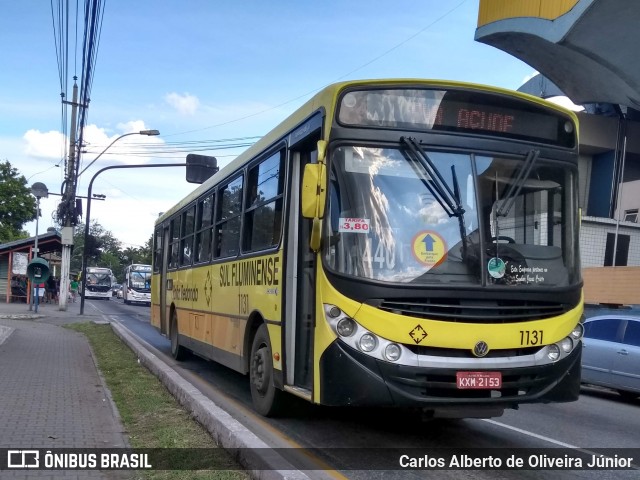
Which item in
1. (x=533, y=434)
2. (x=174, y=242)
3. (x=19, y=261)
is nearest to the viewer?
(x=533, y=434)

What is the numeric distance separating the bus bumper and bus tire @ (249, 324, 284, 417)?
172 cm

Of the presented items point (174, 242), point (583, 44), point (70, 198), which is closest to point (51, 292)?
point (70, 198)

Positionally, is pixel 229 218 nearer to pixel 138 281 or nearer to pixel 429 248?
pixel 429 248

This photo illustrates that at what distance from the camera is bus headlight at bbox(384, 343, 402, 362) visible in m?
5.64

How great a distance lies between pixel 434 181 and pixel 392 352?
1.54 meters

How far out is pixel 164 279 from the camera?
15.5 meters

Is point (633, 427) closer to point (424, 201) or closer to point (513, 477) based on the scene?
point (513, 477)

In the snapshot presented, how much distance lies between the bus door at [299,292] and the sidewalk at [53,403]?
184cm

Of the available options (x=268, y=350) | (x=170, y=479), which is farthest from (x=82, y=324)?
(x=170, y=479)

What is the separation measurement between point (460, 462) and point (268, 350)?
2.37m

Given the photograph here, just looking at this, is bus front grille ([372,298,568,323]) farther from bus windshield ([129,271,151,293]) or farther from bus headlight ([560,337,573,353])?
bus windshield ([129,271,151,293])

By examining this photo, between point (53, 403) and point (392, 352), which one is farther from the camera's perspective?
point (53, 403)

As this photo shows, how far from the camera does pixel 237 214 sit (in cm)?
935

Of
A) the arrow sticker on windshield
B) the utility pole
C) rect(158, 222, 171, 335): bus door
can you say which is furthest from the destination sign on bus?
the utility pole
